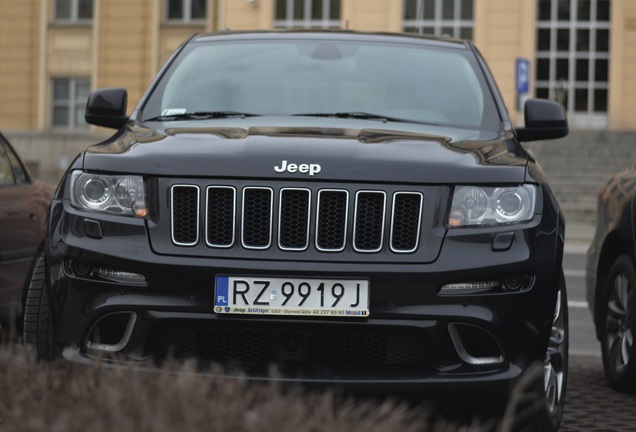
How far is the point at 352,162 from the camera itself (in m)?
4.89

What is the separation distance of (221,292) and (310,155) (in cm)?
62

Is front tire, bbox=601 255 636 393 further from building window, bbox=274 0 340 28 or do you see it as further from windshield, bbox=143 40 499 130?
building window, bbox=274 0 340 28

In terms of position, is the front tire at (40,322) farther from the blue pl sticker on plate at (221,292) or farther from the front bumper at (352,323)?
the blue pl sticker on plate at (221,292)

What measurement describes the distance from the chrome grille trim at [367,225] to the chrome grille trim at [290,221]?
171 millimetres

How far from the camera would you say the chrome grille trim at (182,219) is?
15.8 feet

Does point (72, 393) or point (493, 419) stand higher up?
point (72, 393)

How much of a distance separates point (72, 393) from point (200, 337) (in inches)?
69.3

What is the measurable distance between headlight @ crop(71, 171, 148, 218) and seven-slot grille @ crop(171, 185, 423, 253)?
0.18 meters

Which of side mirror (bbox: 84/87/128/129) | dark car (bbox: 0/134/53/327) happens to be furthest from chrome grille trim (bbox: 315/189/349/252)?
dark car (bbox: 0/134/53/327)

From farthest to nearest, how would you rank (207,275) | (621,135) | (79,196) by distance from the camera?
(621,135) → (79,196) → (207,275)

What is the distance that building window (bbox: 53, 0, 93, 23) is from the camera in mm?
47875

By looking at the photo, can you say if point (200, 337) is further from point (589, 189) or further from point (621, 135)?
point (621, 135)

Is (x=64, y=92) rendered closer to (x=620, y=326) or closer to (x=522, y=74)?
(x=522, y=74)

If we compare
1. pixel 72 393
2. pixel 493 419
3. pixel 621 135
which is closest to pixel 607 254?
pixel 493 419
